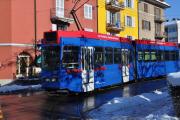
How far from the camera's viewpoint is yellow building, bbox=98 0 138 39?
51131 millimetres

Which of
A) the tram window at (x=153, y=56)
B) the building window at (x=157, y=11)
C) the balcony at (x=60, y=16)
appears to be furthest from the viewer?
the building window at (x=157, y=11)

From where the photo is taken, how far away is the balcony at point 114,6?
5206 cm

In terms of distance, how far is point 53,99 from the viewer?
19.8 meters

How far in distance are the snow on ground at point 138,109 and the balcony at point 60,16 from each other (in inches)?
919

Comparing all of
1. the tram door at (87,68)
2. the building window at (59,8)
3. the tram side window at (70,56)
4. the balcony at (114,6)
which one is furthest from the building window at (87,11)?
the tram side window at (70,56)

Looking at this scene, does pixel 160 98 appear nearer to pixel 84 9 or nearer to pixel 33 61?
pixel 33 61

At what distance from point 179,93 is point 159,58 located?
75.0ft

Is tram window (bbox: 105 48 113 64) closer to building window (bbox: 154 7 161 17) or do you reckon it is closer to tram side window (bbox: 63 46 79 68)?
tram side window (bbox: 63 46 79 68)

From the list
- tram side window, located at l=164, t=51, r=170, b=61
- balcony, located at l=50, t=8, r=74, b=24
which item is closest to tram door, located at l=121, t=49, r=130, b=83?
tram side window, located at l=164, t=51, r=170, b=61

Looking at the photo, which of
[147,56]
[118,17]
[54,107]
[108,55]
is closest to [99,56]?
[108,55]

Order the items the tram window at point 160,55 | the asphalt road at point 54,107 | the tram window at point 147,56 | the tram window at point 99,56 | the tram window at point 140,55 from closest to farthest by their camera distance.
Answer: the asphalt road at point 54,107, the tram window at point 99,56, the tram window at point 140,55, the tram window at point 147,56, the tram window at point 160,55

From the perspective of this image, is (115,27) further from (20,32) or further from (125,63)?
(125,63)

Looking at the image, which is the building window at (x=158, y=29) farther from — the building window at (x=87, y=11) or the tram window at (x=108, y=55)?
the tram window at (x=108, y=55)

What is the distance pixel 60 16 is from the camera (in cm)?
4162
